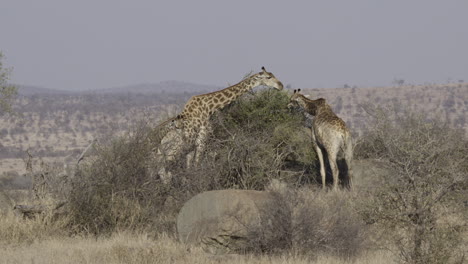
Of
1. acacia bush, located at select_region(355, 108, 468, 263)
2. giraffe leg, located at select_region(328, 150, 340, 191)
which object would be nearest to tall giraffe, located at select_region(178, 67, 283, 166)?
giraffe leg, located at select_region(328, 150, 340, 191)

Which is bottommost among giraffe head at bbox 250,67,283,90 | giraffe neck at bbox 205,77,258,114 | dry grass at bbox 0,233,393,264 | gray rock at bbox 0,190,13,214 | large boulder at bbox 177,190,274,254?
dry grass at bbox 0,233,393,264

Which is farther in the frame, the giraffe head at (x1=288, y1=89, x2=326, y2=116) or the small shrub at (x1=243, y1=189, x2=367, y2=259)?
the giraffe head at (x1=288, y1=89, x2=326, y2=116)

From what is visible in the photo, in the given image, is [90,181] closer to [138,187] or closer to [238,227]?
[138,187]

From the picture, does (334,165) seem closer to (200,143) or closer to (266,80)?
(266,80)

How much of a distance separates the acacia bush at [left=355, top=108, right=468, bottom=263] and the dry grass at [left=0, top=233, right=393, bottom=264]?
2.00 ft

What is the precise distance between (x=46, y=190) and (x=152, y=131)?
195cm

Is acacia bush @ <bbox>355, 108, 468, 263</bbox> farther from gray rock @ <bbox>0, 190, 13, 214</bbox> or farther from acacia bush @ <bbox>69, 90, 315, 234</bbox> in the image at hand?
gray rock @ <bbox>0, 190, 13, 214</bbox>

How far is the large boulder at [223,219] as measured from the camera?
31.0 ft

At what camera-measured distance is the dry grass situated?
29.2ft

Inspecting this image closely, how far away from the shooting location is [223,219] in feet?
31.2

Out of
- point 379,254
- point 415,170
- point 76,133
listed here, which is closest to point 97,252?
point 379,254

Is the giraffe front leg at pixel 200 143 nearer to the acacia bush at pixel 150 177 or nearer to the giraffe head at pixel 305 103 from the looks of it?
the acacia bush at pixel 150 177

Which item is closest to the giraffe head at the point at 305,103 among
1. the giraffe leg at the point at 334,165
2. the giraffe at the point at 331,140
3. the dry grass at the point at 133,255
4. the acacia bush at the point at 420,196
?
the giraffe at the point at 331,140

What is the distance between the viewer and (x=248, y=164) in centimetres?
1234
